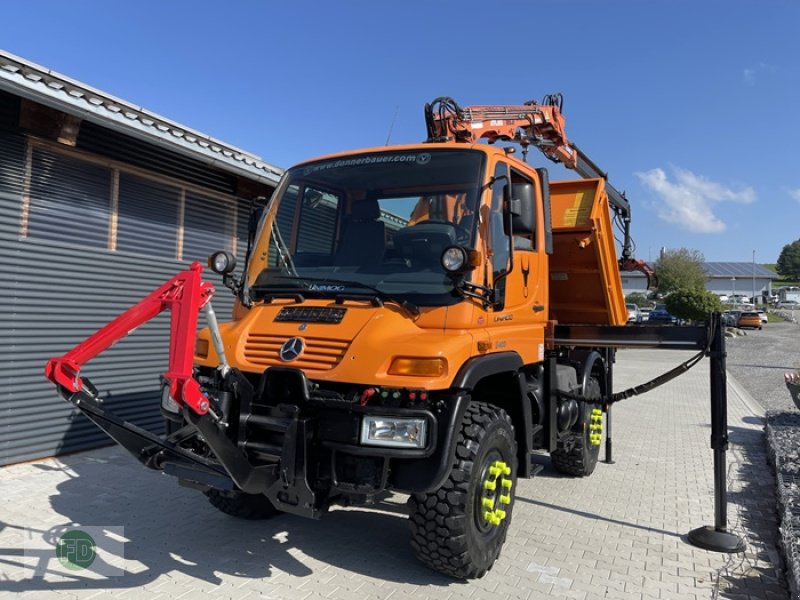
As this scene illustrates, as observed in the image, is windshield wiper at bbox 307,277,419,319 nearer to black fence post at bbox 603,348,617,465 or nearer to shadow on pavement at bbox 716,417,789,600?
shadow on pavement at bbox 716,417,789,600

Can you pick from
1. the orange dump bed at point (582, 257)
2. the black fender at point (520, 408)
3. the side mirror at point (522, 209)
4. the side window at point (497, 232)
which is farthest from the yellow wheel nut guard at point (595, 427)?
the side mirror at point (522, 209)

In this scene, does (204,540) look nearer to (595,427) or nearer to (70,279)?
(70,279)

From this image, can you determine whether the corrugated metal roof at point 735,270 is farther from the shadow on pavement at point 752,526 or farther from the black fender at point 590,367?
the black fender at point 590,367

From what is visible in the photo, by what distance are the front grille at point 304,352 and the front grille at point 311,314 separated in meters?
0.15

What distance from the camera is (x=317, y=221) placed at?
4.45 metres

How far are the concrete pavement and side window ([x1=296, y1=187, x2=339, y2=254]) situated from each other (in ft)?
7.13

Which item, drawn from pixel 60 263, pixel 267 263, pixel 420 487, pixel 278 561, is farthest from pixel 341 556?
pixel 60 263

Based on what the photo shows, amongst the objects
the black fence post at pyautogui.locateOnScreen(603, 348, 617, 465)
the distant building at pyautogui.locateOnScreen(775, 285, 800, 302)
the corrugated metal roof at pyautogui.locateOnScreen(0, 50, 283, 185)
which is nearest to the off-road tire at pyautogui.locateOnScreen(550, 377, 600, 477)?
the black fence post at pyautogui.locateOnScreen(603, 348, 617, 465)

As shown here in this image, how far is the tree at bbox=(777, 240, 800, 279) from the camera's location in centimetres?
10988

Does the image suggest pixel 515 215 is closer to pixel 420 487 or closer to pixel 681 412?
pixel 420 487

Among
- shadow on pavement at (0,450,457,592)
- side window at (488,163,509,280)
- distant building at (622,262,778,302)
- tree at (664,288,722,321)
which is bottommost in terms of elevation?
shadow on pavement at (0,450,457,592)

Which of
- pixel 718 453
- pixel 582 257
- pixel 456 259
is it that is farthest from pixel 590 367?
pixel 456 259

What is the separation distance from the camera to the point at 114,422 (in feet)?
10.6

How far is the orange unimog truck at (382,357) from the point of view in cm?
317
